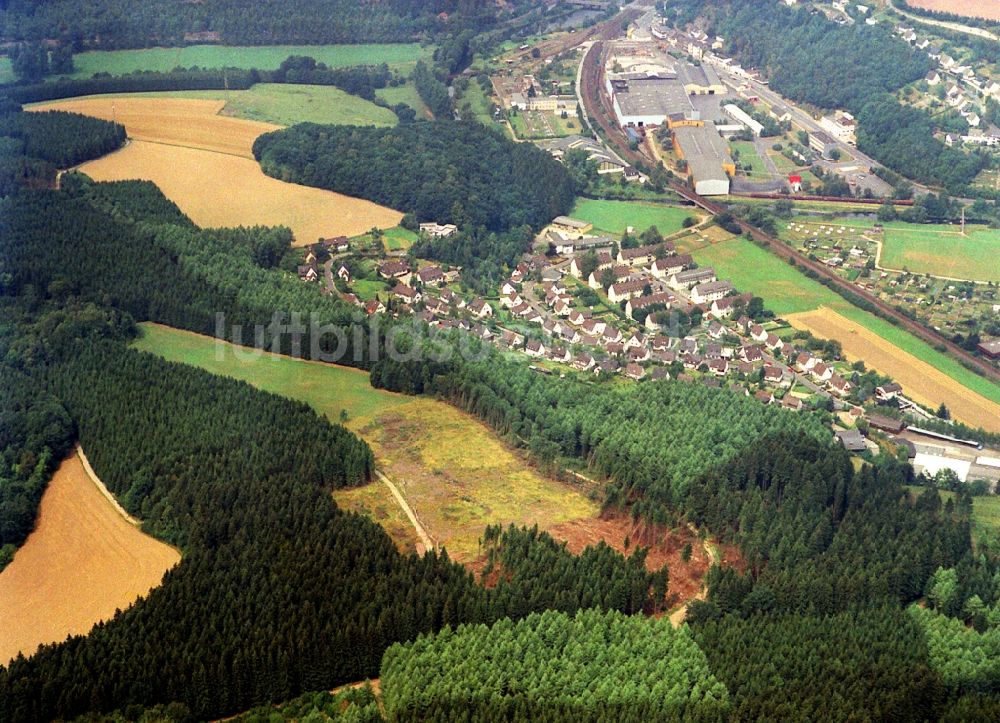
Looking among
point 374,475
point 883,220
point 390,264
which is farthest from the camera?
point 883,220

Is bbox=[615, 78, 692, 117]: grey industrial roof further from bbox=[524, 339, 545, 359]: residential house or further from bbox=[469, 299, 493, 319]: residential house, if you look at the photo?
bbox=[524, 339, 545, 359]: residential house

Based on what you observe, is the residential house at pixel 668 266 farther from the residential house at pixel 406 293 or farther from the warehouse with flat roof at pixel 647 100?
the warehouse with flat roof at pixel 647 100

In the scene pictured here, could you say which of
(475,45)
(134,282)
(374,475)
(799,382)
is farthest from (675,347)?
(475,45)

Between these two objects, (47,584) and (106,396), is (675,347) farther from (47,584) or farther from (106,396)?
(47,584)

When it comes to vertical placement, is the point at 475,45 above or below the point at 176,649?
above

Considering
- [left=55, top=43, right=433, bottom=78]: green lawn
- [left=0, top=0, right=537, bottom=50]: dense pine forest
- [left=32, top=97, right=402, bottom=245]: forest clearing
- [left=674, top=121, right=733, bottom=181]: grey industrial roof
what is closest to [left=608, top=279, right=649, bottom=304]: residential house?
[left=32, top=97, right=402, bottom=245]: forest clearing

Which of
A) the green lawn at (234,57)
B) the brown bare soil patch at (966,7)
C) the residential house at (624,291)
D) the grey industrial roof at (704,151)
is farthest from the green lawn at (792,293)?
the brown bare soil patch at (966,7)
